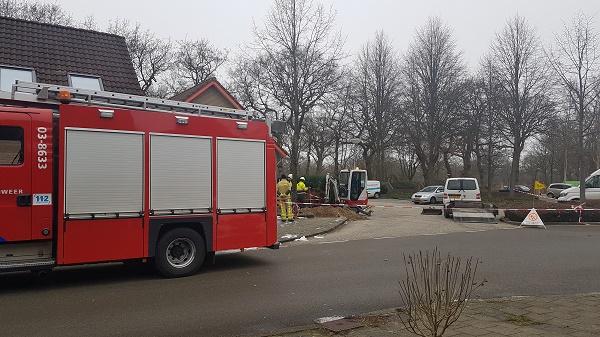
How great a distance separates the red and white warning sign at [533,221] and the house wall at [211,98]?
13.3m

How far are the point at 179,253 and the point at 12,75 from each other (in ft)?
37.9

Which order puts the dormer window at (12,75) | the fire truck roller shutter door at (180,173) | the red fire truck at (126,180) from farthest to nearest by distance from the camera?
the dormer window at (12,75) < the fire truck roller shutter door at (180,173) < the red fire truck at (126,180)

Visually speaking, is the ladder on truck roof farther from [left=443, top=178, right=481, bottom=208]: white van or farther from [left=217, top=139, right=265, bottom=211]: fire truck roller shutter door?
[left=443, top=178, right=481, bottom=208]: white van

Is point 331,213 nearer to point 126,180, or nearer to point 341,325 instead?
point 126,180

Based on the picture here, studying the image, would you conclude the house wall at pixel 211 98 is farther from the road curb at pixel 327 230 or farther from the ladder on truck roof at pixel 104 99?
the ladder on truck roof at pixel 104 99

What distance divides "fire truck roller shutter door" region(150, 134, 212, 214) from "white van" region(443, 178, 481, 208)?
17.7 meters

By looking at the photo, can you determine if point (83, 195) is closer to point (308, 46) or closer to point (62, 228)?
point (62, 228)

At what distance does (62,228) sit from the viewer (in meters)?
8.13

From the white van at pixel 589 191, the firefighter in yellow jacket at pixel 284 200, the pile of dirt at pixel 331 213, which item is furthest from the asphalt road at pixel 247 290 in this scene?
the white van at pixel 589 191

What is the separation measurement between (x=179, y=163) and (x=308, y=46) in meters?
20.6

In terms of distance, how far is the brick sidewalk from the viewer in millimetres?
5543

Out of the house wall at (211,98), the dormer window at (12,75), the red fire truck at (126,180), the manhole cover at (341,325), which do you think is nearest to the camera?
the manhole cover at (341,325)

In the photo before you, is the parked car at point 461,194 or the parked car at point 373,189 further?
the parked car at point 373,189

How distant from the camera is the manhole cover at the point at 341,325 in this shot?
228 inches
